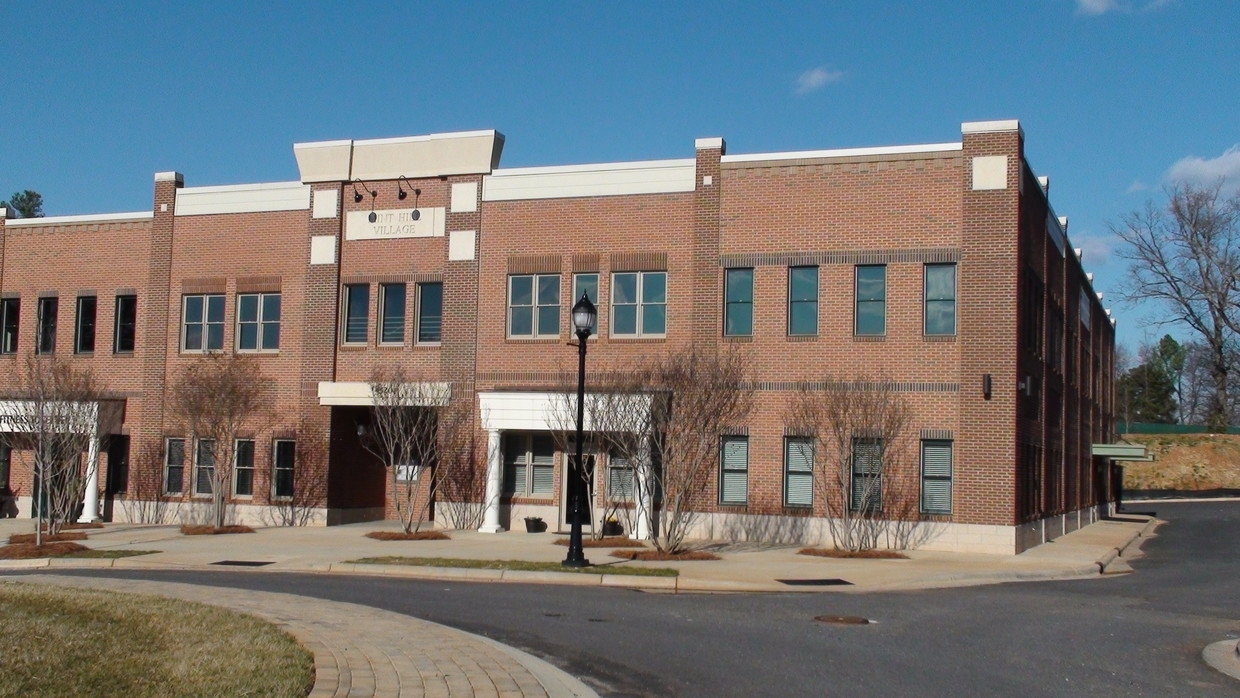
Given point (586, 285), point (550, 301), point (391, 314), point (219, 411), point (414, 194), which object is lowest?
point (219, 411)

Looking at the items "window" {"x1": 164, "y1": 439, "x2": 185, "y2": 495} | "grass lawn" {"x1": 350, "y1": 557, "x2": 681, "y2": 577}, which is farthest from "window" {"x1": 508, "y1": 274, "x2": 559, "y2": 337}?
"window" {"x1": 164, "y1": 439, "x2": 185, "y2": 495}

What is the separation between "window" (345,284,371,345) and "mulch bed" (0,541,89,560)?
9.44m

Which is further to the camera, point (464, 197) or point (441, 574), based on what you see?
point (464, 197)

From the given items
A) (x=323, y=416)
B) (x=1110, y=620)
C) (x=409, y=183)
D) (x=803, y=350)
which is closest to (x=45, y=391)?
(x=323, y=416)

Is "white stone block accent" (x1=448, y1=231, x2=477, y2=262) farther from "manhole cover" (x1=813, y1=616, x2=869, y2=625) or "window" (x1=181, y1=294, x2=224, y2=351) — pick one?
"manhole cover" (x1=813, y1=616, x2=869, y2=625)

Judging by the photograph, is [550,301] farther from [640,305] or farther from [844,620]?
[844,620]

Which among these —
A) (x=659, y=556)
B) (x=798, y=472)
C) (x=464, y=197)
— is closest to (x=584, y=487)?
(x=798, y=472)

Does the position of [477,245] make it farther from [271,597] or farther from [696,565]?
[271,597]

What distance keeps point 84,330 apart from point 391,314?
Answer: 31.4 feet

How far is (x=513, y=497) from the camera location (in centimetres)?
3089

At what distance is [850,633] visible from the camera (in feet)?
45.8

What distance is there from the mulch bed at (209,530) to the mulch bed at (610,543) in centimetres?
816

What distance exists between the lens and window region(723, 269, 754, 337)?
94.4 ft

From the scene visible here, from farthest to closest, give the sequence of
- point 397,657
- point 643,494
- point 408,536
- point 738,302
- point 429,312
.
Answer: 1. point 429,312
2. point 738,302
3. point 408,536
4. point 643,494
5. point 397,657
